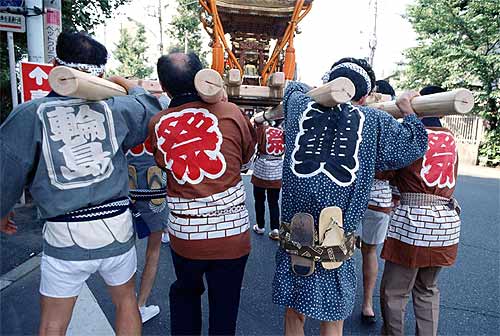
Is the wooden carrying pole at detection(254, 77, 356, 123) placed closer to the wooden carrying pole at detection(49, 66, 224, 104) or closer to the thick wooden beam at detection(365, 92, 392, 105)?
the wooden carrying pole at detection(49, 66, 224, 104)

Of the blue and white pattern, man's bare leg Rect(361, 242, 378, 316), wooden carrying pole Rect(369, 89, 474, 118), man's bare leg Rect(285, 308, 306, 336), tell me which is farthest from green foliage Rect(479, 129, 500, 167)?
man's bare leg Rect(285, 308, 306, 336)

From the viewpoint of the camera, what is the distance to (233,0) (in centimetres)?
365

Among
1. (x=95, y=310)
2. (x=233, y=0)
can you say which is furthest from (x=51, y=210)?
(x=233, y=0)

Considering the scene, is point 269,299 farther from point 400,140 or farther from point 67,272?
point 400,140

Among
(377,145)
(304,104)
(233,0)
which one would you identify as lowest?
(377,145)

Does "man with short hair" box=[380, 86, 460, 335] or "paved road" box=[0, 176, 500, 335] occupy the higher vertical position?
"man with short hair" box=[380, 86, 460, 335]

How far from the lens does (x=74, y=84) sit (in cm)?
141

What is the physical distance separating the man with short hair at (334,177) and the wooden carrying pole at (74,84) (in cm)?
92

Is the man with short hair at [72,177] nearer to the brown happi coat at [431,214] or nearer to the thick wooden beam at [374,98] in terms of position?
the thick wooden beam at [374,98]

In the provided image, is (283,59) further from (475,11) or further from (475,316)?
(475,11)

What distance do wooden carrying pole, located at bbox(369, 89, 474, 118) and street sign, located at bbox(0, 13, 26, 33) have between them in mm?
3982

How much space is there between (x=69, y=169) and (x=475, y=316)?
3.16 m

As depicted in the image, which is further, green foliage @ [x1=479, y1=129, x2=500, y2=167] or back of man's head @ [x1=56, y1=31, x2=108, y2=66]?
green foliage @ [x1=479, y1=129, x2=500, y2=167]

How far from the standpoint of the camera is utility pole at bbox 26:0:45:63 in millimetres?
3740
